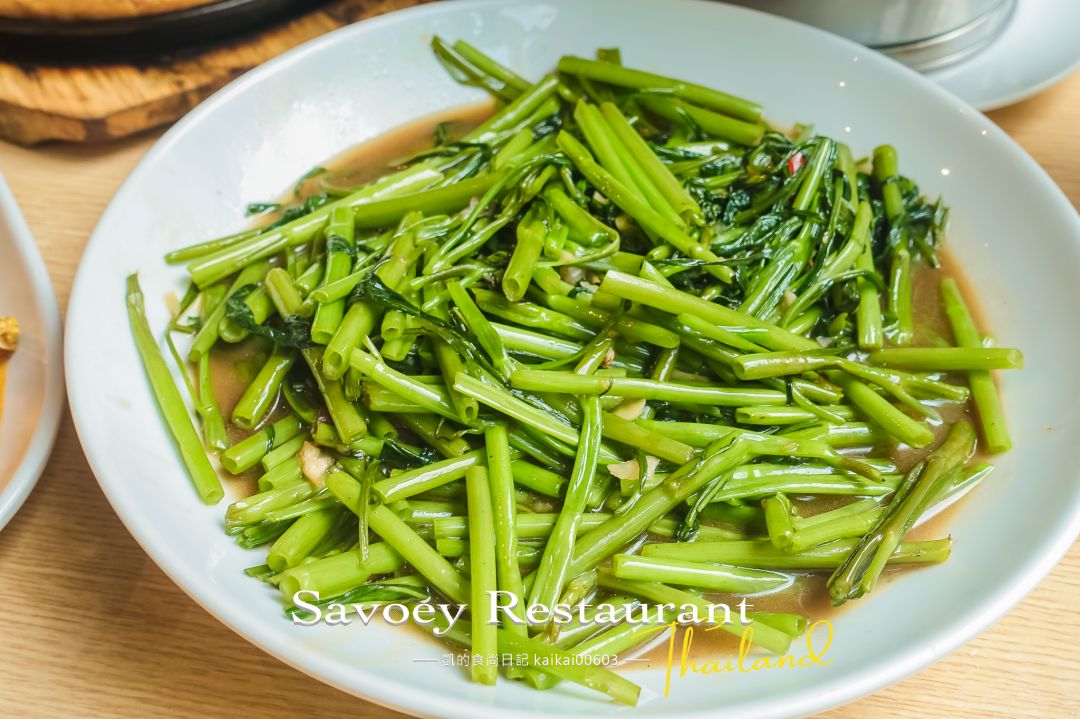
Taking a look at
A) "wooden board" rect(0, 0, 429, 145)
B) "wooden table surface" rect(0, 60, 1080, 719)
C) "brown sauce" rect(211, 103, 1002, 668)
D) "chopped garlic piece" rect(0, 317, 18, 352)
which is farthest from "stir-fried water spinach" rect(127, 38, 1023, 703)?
"wooden board" rect(0, 0, 429, 145)

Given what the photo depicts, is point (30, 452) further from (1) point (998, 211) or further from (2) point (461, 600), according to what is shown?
(1) point (998, 211)

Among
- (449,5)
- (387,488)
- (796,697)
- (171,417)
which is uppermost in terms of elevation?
(449,5)

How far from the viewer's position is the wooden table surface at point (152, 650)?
5.99 feet

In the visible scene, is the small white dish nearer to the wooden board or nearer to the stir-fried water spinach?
the stir-fried water spinach

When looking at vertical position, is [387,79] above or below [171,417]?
above

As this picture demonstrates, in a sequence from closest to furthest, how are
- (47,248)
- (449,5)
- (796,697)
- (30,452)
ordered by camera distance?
(796,697) → (30,452) → (47,248) → (449,5)

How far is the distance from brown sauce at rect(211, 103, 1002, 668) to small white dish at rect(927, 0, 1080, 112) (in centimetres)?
85

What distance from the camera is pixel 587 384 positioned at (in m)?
1.93

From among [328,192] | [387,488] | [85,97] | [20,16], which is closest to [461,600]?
[387,488]

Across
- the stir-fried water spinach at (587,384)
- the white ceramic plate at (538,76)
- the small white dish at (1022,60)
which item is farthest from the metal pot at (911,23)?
the stir-fried water spinach at (587,384)

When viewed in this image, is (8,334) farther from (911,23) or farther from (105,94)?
(911,23)

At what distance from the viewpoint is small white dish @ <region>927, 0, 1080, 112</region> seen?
9.71 ft

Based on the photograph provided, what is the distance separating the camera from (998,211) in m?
2.47

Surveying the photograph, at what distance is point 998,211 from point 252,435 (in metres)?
2.10
